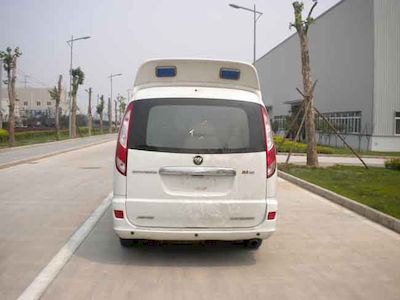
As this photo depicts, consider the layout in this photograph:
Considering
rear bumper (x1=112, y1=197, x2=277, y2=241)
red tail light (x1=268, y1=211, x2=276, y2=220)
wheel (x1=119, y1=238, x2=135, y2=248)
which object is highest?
red tail light (x1=268, y1=211, x2=276, y2=220)

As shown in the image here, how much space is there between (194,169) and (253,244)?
1.42m

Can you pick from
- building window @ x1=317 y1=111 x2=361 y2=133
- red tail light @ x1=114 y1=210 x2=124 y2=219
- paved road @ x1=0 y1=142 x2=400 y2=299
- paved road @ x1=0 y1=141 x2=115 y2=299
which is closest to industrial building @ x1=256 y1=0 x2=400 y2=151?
building window @ x1=317 y1=111 x2=361 y2=133

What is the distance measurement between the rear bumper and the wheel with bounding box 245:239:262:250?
21.1 inches

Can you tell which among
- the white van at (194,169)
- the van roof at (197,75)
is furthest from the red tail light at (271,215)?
the van roof at (197,75)

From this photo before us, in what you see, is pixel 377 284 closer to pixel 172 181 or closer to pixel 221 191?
pixel 221 191

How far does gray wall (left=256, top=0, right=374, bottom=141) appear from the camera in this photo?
1318 inches

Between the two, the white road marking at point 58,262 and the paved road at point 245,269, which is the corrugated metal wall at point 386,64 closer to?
the paved road at point 245,269

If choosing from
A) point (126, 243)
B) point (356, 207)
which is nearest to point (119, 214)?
point (126, 243)

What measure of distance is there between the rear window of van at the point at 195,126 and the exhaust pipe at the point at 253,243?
3.91 feet

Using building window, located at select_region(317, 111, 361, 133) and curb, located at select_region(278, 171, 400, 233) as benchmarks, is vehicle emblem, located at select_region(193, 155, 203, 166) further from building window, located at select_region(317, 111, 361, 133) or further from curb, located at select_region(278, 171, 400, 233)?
building window, located at select_region(317, 111, 361, 133)

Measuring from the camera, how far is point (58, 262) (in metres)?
5.66

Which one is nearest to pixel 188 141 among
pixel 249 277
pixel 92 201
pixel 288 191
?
pixel 249 277

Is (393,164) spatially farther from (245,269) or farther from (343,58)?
(343,58)

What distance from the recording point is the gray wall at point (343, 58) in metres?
33.5
